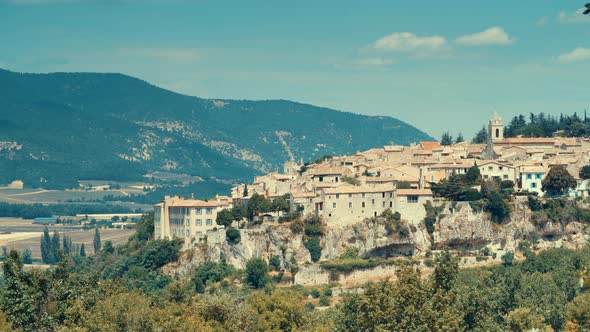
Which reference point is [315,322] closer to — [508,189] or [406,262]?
[406,262]

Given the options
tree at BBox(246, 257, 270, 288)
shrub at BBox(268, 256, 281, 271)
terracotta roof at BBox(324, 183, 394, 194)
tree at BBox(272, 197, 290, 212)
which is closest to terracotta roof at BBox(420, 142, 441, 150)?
terracotta roof at BBox(324, 183, 394, 194)

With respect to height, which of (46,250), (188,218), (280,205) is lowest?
(46,250)

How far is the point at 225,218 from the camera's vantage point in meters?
98.1

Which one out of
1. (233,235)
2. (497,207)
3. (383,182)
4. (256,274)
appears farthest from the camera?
(383,182)

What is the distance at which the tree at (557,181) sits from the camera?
331 ft

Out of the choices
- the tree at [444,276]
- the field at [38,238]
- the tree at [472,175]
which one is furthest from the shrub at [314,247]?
the field at [38,238]

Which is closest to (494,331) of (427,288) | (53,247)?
(427,288)

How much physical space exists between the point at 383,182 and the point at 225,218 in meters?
14.0

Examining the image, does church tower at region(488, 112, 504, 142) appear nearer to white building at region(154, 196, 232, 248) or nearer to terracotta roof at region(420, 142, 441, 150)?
terracotta roof at region(420, 142, 441, 150)

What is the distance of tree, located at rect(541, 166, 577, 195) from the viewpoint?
100812 millimetres

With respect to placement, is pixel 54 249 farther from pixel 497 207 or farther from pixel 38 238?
pixel 497 207

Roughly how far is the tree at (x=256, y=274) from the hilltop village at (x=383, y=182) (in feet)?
17.5

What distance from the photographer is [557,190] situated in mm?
102062

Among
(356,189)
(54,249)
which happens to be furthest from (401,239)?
(54,249)
